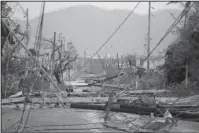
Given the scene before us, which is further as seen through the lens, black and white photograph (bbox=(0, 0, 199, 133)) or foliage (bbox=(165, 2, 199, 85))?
foliage (bbox=(165, 2, 199, 85))

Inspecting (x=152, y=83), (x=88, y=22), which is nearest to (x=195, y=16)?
(x=152, y=83)

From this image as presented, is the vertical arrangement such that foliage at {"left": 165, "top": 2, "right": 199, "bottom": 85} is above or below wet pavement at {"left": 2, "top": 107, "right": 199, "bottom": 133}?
above

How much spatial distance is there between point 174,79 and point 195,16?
4398 millimetres

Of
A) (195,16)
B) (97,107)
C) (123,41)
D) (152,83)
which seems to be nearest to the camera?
(97,107)

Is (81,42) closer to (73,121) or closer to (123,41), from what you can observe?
(123,41)

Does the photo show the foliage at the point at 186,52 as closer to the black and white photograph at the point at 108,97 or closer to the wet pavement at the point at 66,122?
the black and white photograph at the point at 108,97

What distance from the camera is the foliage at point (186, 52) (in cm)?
1588

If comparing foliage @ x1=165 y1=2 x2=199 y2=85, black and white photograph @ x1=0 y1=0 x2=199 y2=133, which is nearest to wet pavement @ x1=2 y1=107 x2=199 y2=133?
black and white photograph @ x1=0 y1=0 x2=199 y2=133

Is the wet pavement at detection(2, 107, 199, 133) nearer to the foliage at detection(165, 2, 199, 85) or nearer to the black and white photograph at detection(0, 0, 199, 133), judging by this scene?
the black and white photograph at detection(0, 0, 199, 133)

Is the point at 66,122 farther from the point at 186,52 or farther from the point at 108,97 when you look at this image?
the point at 186,52

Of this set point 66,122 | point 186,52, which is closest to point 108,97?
point 66,122

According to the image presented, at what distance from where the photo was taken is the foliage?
15884mm

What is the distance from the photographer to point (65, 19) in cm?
8531

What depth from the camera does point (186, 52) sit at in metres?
16.7
